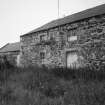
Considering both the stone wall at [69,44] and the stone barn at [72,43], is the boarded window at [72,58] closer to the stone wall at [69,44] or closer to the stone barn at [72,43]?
the stone barn at [72,43]

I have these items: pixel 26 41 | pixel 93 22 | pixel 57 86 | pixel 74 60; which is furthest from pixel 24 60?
pixel 57 86

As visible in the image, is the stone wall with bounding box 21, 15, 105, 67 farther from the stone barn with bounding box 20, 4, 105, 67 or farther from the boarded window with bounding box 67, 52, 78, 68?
the boarded window with bounding box 67, 52, 78, 68

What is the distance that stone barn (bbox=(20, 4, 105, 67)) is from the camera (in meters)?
9.47

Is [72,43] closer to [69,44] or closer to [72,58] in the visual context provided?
[69,44]

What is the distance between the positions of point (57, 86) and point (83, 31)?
6.31m

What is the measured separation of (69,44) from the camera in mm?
11266

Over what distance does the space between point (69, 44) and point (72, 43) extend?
1.13 feet

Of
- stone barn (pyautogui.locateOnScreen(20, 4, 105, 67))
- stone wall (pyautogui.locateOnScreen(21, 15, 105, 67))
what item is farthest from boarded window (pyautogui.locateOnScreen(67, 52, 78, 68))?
stone wall (pyautogui.locateOnScreen(21, 15, 105, 67))

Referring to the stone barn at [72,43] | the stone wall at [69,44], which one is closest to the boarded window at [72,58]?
the stone barn at [72,43]

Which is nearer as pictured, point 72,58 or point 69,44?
point 72,58

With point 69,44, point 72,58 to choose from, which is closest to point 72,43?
point 69,44

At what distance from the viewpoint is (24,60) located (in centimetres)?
1583

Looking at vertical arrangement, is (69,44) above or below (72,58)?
above

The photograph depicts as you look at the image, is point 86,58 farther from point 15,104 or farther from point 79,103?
point 15,104
